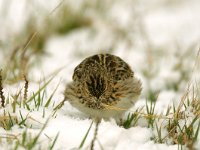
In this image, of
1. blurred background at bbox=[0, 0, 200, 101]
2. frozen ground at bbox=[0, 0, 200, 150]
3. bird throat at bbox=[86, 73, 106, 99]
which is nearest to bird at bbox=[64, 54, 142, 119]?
bird throat at bbox=[86, 73, 106, 99]

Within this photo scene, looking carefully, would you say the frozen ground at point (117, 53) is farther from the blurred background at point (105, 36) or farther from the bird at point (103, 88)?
the bird at point (103, 88)

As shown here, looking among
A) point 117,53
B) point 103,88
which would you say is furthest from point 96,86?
point 117,53

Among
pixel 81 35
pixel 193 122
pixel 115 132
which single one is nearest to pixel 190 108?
pixel 193 122

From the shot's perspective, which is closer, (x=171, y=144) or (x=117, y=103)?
(x=171, y=144)

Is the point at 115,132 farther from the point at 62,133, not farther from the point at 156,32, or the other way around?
the point at 156,32

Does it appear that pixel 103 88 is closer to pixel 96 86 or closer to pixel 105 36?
pixel 96 86
